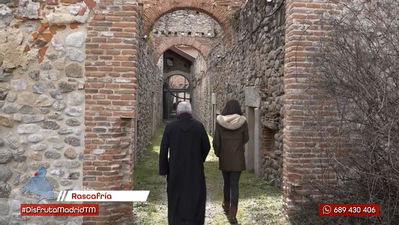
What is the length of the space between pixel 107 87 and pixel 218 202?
2.61 m

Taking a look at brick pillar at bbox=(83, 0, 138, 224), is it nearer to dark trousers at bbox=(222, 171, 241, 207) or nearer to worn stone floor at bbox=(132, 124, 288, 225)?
worn stone floor at bbox=(132, 124, 288, 225)

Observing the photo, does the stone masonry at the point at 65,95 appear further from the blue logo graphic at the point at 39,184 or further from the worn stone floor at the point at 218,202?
the worn stone floor at the point at 218,202

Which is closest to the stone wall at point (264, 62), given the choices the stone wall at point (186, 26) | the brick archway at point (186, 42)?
the brick archway at point (186, 42)

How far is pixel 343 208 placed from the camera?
3633mm

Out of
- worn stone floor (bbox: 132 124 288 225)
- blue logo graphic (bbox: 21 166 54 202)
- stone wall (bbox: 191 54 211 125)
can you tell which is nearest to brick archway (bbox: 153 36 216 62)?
stone wall (bbox: 191 54 211 125)

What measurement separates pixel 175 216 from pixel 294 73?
232cm

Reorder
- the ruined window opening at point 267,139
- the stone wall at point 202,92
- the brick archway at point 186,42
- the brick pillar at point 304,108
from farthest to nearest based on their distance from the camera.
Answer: the brick archway at point 186,42 < the stone wall at point 202,92 < the ruined window opening at point 267,139 < the brick pillar at point 304,108

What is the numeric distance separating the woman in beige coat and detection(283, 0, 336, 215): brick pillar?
2.08 feet

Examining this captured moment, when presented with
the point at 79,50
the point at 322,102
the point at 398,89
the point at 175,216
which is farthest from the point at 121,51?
Result: the point at 398,89

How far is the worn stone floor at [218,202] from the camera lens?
173 inches

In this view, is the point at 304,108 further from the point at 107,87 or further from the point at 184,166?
the point at 107,87

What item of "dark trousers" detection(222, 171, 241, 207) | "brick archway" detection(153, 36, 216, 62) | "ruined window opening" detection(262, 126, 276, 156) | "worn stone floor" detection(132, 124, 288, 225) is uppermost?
"brick archway" detection(153, 36, 216, 62)

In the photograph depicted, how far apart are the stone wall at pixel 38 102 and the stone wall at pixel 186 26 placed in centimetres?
1463

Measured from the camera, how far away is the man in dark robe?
346cm
